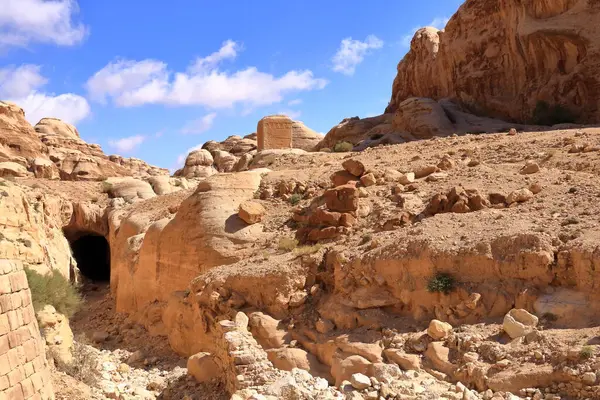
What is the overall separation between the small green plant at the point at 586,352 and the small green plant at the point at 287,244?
21.1 feet

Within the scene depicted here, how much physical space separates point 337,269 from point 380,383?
3311 millimetres

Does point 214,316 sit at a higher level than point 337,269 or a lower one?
lower

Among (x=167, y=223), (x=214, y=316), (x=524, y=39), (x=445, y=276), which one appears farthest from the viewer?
(x=524, y=39)

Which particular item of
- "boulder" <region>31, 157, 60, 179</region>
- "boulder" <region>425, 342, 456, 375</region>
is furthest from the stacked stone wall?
"boulder" <region>31, 157, 60, 179</region>

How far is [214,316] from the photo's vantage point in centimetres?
1129

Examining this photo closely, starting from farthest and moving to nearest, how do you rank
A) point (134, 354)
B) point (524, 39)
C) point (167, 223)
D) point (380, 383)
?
point (524, 39) → point (167, 223) → point (134, 354) → point (380, 383)

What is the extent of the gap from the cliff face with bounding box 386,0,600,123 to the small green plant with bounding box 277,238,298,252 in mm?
14365

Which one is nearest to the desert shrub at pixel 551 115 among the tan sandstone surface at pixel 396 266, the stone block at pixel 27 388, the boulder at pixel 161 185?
the tan sandstone surface at pixel 396 266

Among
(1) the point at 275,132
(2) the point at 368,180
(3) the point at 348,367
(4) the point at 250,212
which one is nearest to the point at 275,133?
(1) the point at 275,132

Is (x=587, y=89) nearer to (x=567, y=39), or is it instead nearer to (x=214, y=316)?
(x=567, y=39)

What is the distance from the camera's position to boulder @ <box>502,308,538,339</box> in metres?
7.75

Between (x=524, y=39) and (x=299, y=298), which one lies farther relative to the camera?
(x=524, y=39)

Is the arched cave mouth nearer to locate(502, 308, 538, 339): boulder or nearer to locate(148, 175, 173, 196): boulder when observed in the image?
locate(148, 175, 173, 196): boulder

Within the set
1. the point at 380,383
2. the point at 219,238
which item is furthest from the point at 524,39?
the point at 380,383
